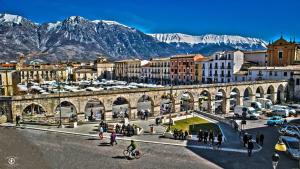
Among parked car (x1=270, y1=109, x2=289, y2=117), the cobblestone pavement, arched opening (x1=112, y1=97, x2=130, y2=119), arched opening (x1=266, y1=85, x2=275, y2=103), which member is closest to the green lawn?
arched opening (x1=112, y1=97, x2=130, y2=119)

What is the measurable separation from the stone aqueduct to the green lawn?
642 cm

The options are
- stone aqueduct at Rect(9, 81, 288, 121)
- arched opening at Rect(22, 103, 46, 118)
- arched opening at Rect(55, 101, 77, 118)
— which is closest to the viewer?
stone aqueduct at Rect(9, 81, 288, 121)

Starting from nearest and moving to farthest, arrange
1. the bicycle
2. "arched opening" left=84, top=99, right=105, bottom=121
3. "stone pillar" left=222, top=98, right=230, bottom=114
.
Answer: the bicycle → "arched opening" left=84, top=99, right=105, bottom=121 → "stone pillar" left=222, top=98, right=230, bottom=114

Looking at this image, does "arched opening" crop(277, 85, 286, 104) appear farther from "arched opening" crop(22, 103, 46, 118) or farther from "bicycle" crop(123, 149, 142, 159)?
"bicycle" crop(123, 149, 142, 159)

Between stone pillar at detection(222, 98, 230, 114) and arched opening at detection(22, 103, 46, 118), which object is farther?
stone pillar at detection(222, 98, 230, 114)

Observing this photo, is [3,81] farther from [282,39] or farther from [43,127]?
[282,39]

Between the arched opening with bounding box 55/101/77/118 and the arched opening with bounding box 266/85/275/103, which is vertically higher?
the arched opening with bounding box 266/85/275/103

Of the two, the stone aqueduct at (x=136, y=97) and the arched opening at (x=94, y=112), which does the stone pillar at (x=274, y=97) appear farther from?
the arched opening at (x=94, y=112)

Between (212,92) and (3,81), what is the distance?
141 ft

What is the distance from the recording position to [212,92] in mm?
48281

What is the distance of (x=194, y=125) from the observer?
34375 millimetres

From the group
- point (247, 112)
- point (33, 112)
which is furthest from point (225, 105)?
point (33, 112)

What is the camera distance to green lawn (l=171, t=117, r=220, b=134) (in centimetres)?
3186

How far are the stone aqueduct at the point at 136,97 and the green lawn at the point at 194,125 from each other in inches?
253
